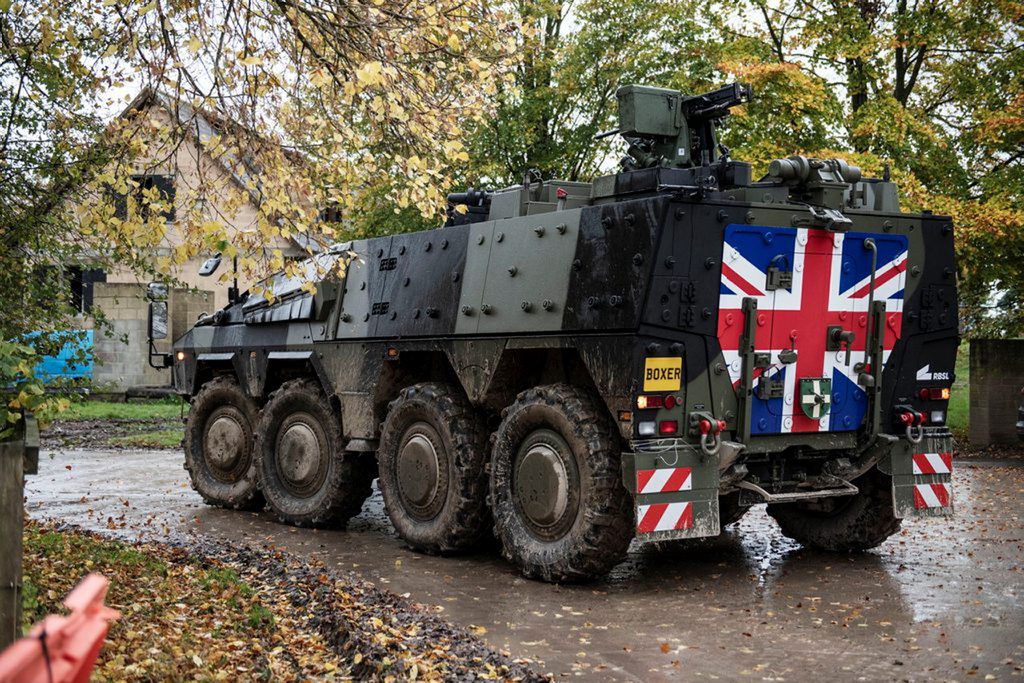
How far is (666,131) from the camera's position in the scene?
32.1ft

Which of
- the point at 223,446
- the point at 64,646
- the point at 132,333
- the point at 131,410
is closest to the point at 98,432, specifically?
the point at 131,410

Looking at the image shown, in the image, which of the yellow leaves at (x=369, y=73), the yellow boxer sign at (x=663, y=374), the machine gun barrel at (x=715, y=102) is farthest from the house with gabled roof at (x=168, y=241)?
the machine gun barrel at (x=715, y=102)

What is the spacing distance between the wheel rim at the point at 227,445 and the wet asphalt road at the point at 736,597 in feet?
1.48

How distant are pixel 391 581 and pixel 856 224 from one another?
4134 mm

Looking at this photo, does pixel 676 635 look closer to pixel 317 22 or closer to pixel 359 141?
pixel 359 141

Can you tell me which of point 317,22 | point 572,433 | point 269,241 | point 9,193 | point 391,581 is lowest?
→ point 391,581

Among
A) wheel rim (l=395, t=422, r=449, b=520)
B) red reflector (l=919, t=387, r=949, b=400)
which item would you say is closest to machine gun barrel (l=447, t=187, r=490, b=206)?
wheel rim (l=395, t=422, r=449, b=520)

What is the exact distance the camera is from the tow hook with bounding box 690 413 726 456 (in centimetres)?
810

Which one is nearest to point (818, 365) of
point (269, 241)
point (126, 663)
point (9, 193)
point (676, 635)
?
point (676, 635)

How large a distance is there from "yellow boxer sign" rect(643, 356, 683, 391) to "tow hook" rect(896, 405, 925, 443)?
1.94 m

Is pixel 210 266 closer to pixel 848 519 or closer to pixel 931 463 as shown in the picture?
pixel 848 519

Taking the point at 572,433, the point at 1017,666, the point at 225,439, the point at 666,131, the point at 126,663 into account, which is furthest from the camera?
the point at 225,439

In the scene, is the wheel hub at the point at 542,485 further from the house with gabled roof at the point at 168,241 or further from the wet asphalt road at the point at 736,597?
the house with gabled roof at the point at 168,241

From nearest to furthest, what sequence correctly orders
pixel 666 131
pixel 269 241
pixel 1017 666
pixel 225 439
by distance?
pixel 1017 666
pixel 269 241
pixel 666 131
pixel 225 439
